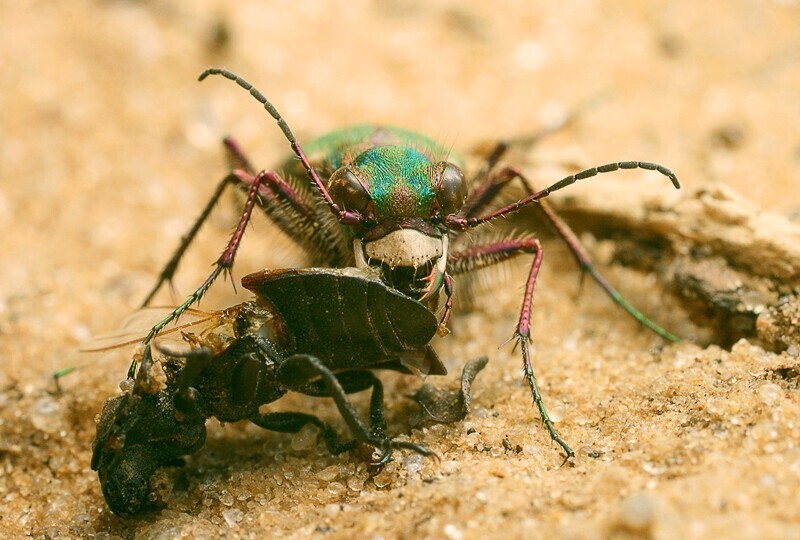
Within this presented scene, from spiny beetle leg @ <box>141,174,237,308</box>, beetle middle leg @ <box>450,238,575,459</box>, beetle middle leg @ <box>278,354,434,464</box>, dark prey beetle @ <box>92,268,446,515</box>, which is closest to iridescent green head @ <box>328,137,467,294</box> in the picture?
dark prey beetle @ <box>92,268,446,515</box>

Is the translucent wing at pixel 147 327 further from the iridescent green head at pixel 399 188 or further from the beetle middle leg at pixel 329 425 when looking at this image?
the iridescent green head at pixel 399 188

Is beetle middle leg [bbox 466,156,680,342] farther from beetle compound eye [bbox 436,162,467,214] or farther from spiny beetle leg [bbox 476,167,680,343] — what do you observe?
beetle compound eye [bbox 436,162,467,214]

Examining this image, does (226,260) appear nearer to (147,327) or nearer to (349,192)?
(147,327)

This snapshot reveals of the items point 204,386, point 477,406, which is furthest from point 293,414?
point 477,406

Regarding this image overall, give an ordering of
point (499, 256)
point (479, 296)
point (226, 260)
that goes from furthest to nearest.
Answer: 1. point (479, 296)
2. point (499, 256)
3. point (226, 260)

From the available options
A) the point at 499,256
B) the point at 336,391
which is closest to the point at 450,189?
the point at 499,256

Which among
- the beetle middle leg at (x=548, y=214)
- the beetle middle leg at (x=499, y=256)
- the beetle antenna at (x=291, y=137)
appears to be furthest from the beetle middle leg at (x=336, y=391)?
the beetle middle leg at (x=548, y=214)

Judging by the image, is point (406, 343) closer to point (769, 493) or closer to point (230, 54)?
point (769, 493)

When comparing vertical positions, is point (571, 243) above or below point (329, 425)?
above
